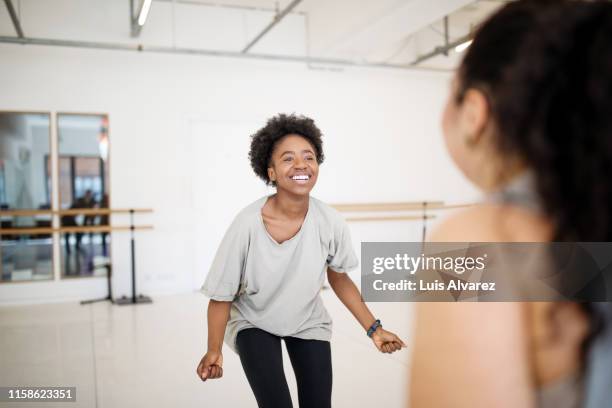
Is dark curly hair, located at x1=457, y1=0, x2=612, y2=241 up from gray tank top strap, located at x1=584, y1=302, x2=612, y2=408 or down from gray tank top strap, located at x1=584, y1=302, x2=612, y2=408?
up

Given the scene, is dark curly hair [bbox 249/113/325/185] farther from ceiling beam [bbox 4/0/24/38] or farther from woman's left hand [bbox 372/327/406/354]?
ceiling beam [bbox 4/0/24/38]

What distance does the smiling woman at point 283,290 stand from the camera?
2025 mm

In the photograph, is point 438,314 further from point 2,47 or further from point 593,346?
point 2,47

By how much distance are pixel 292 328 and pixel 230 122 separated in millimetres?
5725

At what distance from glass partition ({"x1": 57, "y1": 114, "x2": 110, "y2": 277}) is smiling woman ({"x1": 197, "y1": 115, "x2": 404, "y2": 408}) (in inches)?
210

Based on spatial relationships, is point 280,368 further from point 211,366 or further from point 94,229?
point 94,229

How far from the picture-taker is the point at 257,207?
2193 millimetres

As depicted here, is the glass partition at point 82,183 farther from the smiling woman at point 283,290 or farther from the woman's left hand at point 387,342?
the woman's left hand at point 387,342

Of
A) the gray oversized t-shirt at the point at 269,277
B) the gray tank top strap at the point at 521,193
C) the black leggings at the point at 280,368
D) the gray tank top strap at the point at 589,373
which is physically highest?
the gray tank top strap at the point at 521,193

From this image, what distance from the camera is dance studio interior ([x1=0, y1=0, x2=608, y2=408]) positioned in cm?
648

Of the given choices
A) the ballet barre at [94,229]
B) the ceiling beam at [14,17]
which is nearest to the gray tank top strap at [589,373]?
the ceiling beam at [14,17]

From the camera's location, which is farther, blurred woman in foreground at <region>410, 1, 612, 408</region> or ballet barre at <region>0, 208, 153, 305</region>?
ballet barre at <region>0, 208, 153, 305</region>

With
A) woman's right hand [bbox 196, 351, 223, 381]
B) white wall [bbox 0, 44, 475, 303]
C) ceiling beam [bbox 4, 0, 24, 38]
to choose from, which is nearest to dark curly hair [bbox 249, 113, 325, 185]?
woman's right hand [bbox 196, 351, 223, 381]

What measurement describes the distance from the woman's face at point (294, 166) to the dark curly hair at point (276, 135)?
0.03 meters
